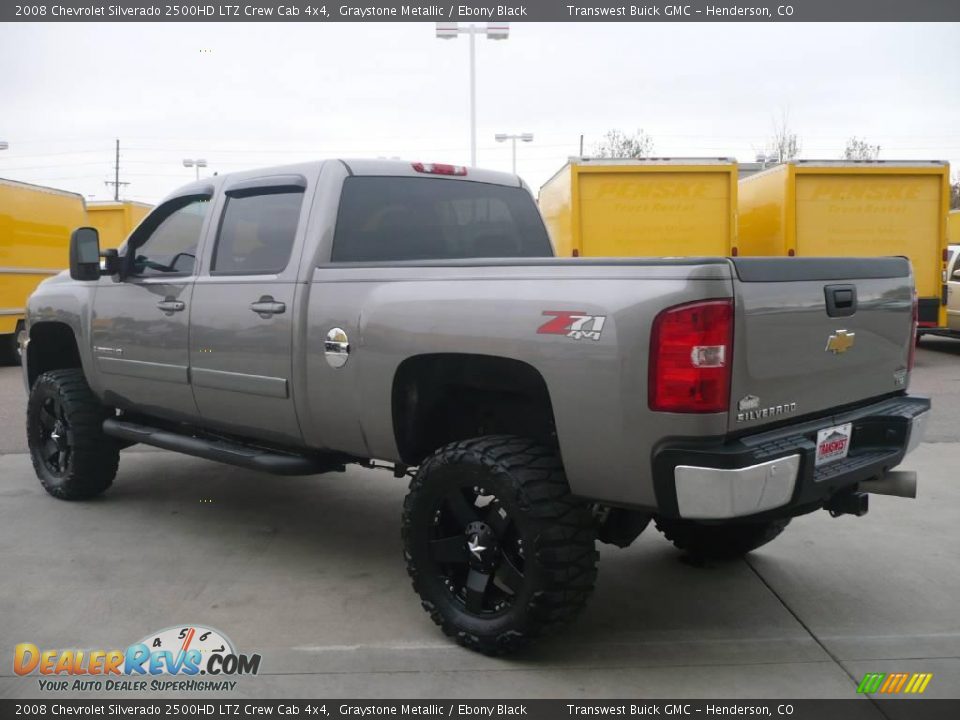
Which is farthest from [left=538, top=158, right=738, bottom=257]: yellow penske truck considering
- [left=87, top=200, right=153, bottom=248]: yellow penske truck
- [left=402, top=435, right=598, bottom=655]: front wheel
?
[left=87, top=200, right=153, bottom=248]: yellow penske truck

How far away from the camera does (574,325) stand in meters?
3.10

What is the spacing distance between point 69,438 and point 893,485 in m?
4.68

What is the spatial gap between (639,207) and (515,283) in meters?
8.96

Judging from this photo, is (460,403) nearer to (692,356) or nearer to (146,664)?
(692,356)

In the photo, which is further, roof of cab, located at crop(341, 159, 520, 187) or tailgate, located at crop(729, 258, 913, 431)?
roof of cab, located at crop(341, 159, 520, 187)

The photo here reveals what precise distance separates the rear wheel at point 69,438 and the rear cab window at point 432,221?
2.42 metres

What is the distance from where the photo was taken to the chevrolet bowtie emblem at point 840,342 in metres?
3.37

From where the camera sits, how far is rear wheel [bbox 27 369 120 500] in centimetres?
562

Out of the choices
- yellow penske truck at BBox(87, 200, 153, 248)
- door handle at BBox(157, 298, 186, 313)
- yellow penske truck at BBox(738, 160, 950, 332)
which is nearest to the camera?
door handle at BBox(157, 298, 186, 313)

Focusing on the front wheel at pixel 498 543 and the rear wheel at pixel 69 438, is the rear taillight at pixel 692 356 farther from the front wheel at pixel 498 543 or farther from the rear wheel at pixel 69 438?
the rear wheel at pixel 69 438

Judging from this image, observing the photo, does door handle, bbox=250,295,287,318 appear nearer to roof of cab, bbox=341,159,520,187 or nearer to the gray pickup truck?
the gray pickup truck

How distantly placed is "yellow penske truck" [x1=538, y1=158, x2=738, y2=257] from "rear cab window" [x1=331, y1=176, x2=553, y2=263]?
6526mm

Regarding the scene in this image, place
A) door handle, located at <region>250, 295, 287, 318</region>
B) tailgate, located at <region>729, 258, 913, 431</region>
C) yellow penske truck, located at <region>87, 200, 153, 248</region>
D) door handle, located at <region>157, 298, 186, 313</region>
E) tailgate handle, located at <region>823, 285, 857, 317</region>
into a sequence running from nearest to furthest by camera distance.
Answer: tailgate, located at <region>729, 258, 913, 431</region> → tailgate handle, located at <region>823, 285, 857, 317</region> → door handle, located at <region>250, 295, 287, 318</region> → door handle, located at <region>157, 298, 186, 313</region> → yellow penske truck, located at <region>87, 200, 153, 248</region>
